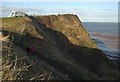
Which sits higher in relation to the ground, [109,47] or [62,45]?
[62,45]

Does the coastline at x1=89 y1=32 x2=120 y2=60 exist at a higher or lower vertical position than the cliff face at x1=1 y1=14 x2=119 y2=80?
lower

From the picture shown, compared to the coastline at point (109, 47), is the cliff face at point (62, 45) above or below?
above

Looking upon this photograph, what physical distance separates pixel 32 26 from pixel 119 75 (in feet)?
36.6

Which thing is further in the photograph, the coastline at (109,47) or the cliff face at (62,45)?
the coastline at (109,47)

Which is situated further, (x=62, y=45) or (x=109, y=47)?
(x=109, y=47)

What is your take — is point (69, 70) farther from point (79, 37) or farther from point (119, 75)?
A: point (79, 37)

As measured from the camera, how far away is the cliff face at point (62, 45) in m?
30.1

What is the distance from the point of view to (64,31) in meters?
48.0

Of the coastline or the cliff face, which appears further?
the coastline

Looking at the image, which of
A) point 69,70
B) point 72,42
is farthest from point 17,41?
point 72,42

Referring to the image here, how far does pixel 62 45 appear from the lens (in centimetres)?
4253

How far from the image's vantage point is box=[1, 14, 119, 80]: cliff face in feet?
98.9

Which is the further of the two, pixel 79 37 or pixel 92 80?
pixel 79 37

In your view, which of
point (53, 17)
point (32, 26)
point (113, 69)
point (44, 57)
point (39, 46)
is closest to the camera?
point (44, 57)
